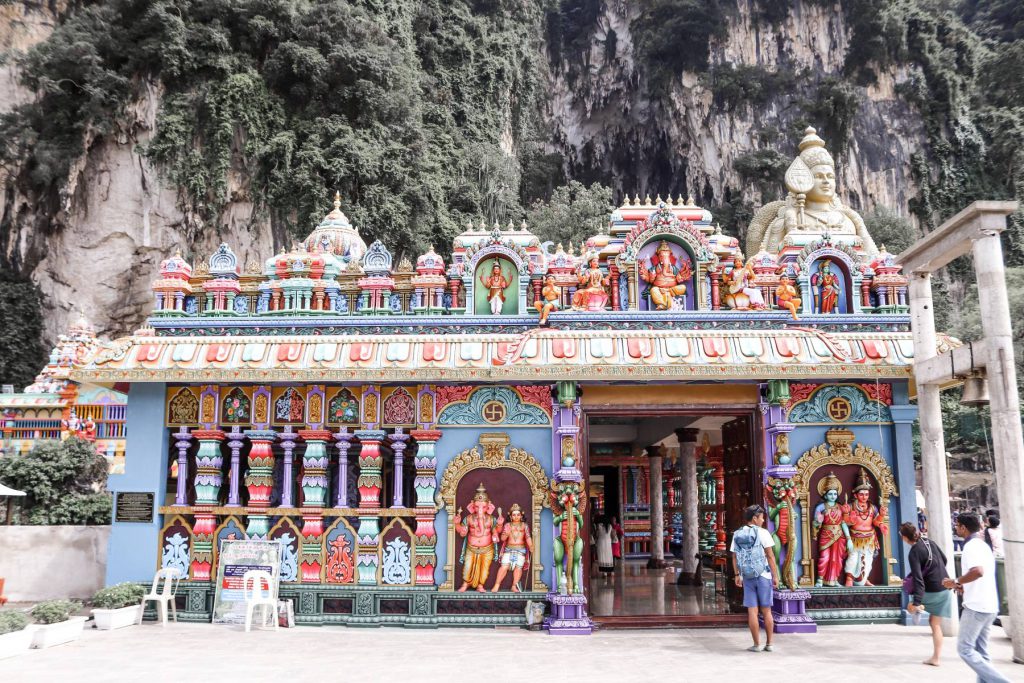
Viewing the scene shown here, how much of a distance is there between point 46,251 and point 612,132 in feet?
103

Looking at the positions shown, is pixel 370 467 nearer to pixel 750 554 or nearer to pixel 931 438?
pixel 750 554

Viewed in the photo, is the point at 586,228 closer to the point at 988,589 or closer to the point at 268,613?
the point at 268,613

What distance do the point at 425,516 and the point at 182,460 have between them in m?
3.40

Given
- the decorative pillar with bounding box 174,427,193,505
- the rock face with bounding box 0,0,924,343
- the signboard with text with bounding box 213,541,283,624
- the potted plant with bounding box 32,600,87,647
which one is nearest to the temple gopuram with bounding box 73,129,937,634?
the decorative pillar with bounding box 174,427,193,505

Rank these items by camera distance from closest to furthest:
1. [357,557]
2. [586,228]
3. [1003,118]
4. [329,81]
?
[357,557] < [329,81] < [586,228] < [1003,118]

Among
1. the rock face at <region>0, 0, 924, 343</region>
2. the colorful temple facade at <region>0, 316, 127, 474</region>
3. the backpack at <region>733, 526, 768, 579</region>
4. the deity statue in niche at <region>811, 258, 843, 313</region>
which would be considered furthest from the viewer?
the rock face at <region>0, 0, 924, 343</region>

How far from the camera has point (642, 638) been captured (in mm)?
9680

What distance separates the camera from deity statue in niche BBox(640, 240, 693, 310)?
11.2 meters

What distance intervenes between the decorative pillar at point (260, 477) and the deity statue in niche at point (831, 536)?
7.23 meters

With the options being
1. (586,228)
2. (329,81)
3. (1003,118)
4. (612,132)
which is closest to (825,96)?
(1003,118)

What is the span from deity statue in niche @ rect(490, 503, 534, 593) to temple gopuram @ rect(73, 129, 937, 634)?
0.09 ft

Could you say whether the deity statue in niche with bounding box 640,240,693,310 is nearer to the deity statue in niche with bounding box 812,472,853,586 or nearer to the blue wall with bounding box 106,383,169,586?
the deity statue in niche with bounding box 812,472,853,586

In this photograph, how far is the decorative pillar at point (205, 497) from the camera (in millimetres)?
10602

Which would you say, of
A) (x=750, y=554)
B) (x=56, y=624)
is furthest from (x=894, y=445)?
(x=56, y=624)
